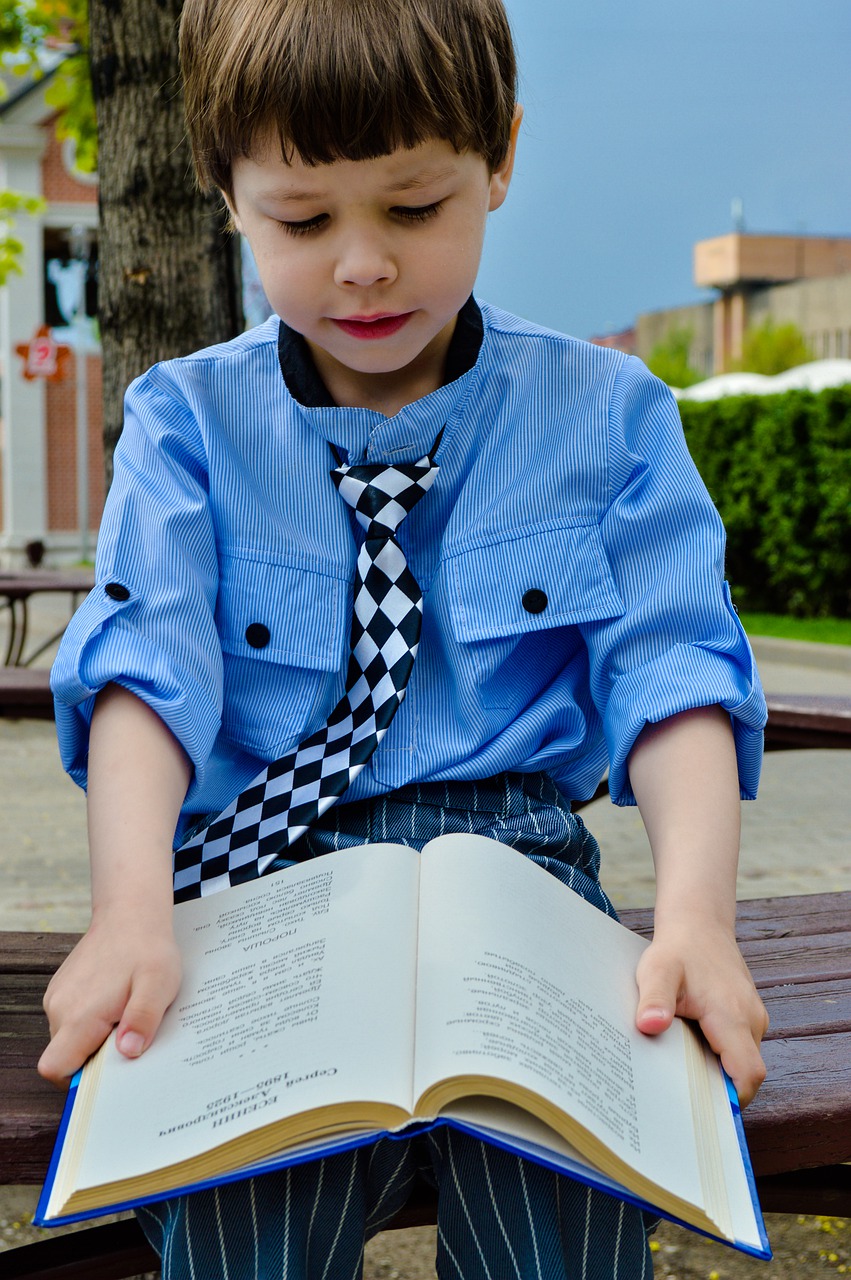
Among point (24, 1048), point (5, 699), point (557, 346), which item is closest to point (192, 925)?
point (24, 1048)

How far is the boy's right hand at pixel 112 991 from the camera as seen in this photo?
1.05 m

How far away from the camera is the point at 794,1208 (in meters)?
1.48

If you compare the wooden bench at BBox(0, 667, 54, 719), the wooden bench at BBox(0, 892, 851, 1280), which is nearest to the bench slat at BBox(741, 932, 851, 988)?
the wooden bench at BBox(0, 892, 851, 1280)

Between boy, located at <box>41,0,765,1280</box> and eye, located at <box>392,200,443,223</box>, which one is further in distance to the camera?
eye, located at <box>392,200,443,223</box>

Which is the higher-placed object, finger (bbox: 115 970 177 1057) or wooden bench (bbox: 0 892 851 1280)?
finger (bbox: 115 970 177 1057)

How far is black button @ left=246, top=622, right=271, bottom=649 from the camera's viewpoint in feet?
4.79

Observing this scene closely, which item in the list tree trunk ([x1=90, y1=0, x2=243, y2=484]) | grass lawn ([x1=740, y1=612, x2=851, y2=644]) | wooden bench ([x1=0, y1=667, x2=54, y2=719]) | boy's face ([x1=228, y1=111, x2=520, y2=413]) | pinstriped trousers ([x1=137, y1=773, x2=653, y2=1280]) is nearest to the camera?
pinstriped trousers ([x1=137, y1=773, x2=653, y2=1280])

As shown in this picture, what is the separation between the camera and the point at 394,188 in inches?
48.9

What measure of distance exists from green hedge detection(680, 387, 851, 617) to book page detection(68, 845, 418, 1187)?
34.0 ft

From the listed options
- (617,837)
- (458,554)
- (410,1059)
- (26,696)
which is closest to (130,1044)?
(410,1059)

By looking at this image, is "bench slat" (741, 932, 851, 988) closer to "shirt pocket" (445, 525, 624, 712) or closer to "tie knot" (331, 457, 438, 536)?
"shirt pocket" (445, 525, 624, 712)

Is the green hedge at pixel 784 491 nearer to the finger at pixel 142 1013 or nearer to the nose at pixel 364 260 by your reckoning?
the nose at pixel 364 260

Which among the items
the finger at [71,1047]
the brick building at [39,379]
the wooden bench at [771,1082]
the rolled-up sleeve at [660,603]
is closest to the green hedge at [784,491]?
the wooden bench at [771,1082]

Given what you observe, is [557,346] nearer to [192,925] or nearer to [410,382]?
[410,382]
